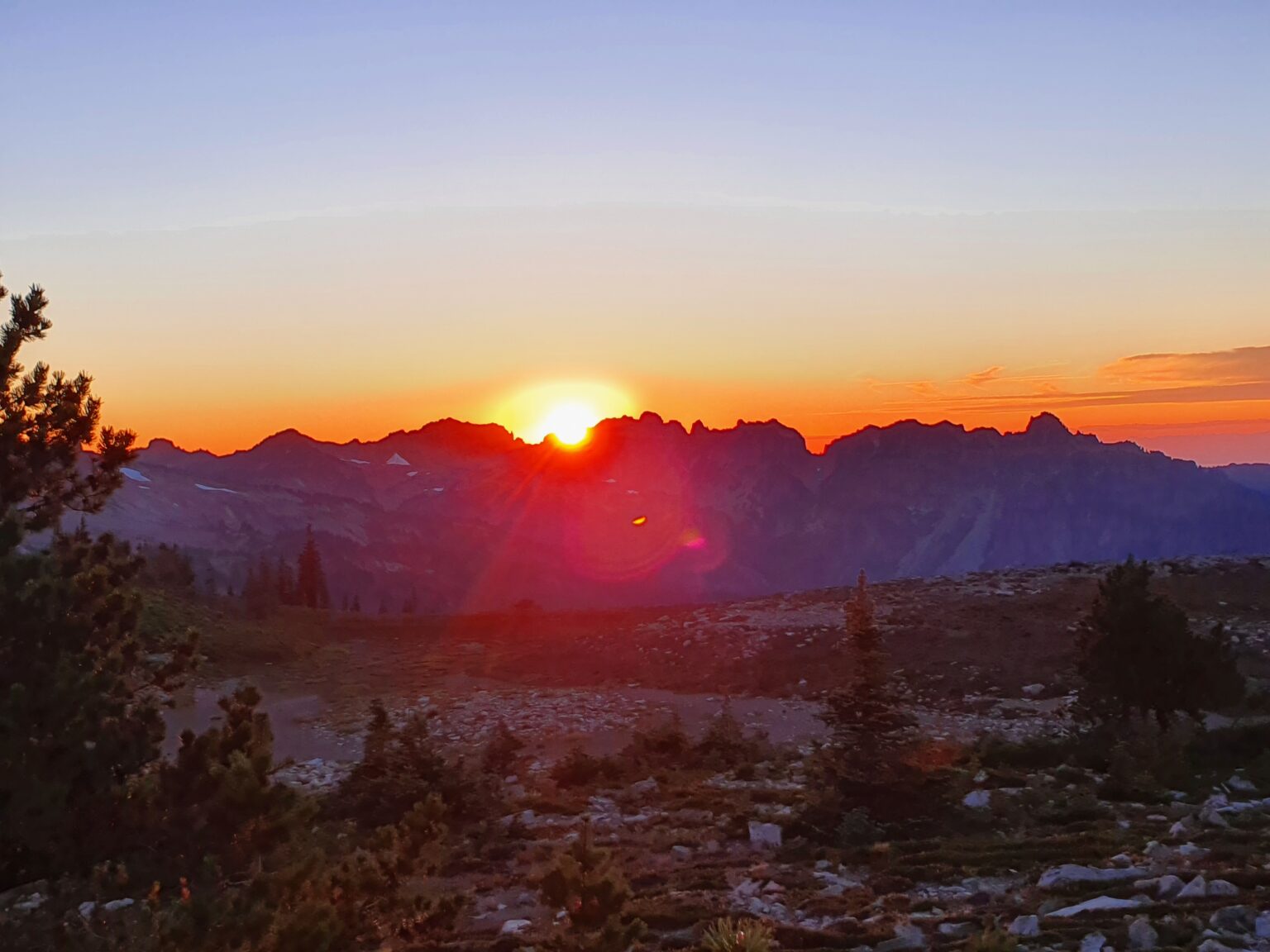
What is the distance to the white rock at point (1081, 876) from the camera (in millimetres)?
11180

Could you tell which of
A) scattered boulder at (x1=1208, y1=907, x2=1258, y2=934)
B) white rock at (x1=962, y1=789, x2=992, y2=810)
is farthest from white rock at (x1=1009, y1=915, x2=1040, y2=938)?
white rock at (x1=962, y1=789, x2=992, y2=810)

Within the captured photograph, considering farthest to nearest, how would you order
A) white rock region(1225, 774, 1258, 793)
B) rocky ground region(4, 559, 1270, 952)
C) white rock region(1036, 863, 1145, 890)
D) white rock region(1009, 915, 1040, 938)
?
white rock region(1225, 774, 1258, 793), white rock region(1036, 863, 1145, 890), rocky ground region(4, 559, 1270, 952), white rock region(1009, 915, 1040, 938)

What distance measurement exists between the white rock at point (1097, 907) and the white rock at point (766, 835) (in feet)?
18.1

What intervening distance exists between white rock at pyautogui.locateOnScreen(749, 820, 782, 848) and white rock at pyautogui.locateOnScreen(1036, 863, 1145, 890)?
176 inches

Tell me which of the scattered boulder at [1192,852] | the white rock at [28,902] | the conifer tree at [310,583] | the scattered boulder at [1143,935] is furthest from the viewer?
the conifer tree at [310,583]

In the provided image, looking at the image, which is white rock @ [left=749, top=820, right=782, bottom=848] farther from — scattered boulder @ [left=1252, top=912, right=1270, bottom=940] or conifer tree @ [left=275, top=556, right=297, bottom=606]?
conifer tree @ [left=275, top=556, right=297, bottom=606]

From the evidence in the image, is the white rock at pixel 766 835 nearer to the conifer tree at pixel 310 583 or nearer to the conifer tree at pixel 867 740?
the conifer tree at pixel 867 740

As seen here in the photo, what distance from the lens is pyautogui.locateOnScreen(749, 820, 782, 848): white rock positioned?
15.1 meters

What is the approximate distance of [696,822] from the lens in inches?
671

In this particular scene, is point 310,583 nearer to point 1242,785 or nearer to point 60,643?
point 1242,785

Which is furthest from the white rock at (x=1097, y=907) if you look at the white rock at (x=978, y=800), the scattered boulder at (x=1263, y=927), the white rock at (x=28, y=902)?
the white rock at (x=28, y=902)

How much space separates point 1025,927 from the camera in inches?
371

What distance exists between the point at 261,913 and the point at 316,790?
14077mm

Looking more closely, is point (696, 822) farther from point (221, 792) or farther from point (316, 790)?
point (221, 792)
